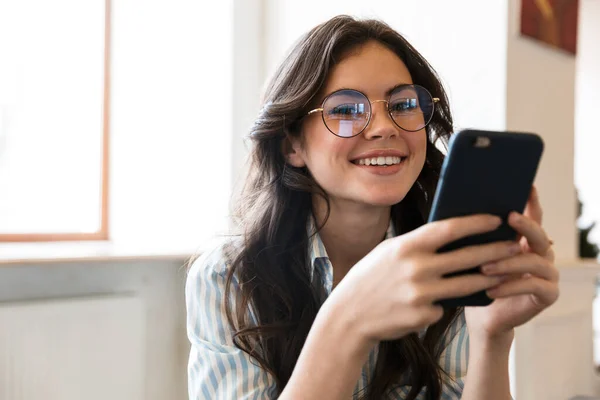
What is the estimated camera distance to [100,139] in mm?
A: 2561

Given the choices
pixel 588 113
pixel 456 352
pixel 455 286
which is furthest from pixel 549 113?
pixel 588 113

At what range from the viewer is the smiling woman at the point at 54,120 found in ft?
7.53

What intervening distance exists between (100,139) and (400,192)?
5.80 feet

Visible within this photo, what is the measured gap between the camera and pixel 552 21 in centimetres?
239

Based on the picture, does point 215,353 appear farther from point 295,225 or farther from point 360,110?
point 360,110

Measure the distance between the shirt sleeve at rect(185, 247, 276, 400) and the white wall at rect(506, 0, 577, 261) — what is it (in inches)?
52.5

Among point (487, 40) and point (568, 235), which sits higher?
point (487, 40)

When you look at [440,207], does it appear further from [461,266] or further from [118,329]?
[118,329]

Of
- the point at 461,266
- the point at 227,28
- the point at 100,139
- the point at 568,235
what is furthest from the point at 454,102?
the point at 461,266

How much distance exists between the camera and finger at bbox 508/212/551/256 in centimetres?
78

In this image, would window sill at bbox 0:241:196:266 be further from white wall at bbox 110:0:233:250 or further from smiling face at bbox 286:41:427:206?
smiling face at bbox 286:41:427:206

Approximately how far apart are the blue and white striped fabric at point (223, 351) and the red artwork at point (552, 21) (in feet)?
4.20

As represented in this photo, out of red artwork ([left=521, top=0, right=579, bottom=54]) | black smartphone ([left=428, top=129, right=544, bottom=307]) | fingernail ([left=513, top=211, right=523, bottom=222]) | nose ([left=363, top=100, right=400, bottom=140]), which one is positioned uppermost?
red artwork ([left=521, top=0, right=579, bottom=54])

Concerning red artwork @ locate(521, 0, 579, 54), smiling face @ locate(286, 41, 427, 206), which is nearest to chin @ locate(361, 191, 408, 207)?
smiling face @ locate(286, 41, 427, 206)
